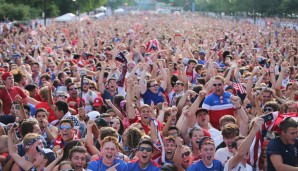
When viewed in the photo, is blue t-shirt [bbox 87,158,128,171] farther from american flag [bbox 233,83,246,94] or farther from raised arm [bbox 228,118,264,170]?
american flag [bbox 233,83,246,94]

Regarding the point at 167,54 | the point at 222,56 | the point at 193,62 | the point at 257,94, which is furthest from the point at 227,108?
the point at 222,56

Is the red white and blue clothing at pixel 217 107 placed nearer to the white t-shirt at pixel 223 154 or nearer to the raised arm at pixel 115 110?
the raised arm at pixel 115 110

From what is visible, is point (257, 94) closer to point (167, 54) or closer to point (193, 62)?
point (193, 62)

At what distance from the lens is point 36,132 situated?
8.82 m

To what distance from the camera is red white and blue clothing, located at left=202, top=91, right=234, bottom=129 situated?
10.6 metres

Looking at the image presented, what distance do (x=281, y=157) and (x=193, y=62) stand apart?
8.10 metres

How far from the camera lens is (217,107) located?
419 inches

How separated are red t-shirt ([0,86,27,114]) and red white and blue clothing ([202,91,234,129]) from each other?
315cm

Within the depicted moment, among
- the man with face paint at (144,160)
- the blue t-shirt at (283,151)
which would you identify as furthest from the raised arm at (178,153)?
the blue t-shirt at (283,151)

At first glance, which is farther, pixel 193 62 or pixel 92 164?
pixel 193 62

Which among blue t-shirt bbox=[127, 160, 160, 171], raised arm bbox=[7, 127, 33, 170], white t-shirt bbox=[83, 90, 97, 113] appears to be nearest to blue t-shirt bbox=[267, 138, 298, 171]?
blue t-shirt bbox=[127, 160, 160, 171]

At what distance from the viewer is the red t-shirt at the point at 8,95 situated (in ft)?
38.0

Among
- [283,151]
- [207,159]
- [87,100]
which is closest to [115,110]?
[87,100]

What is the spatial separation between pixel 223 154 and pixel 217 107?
244 cm
